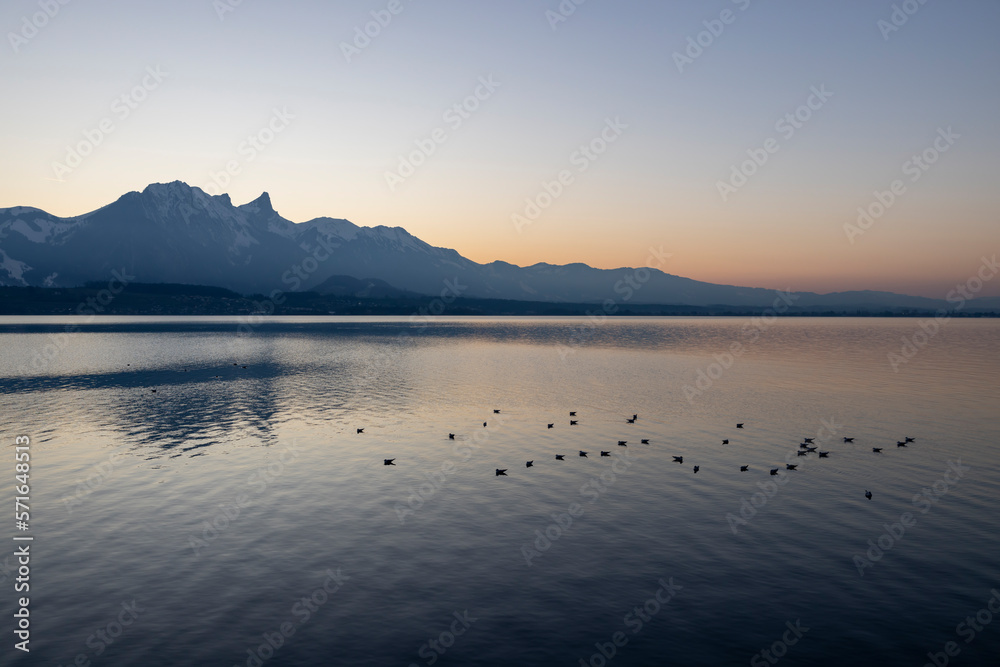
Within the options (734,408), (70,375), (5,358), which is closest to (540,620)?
(734,408)

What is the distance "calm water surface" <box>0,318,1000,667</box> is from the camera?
21.8 meters

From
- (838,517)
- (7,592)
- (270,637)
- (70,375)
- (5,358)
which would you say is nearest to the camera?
(270,637)

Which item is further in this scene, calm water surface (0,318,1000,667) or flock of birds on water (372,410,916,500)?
flock of birds on water (372,410,916,500)

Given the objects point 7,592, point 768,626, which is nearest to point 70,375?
point 7,592

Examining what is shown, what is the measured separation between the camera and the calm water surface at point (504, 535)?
71.4 feet

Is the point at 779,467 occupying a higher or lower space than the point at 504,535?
higher

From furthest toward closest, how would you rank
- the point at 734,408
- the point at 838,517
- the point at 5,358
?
the point at 5,358 < the point at 734,408 < the point at 838,517

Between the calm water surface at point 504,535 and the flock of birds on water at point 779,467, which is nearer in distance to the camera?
the calm water surface at point 504,535

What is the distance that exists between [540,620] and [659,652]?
4.72 m

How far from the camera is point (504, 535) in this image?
32094 millimetres

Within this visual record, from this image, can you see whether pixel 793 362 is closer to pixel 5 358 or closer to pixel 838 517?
pixel 838 517

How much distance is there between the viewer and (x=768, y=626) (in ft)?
74.0

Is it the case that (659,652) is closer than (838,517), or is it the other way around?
(659,652)

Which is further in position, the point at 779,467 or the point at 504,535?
the point at 779,467
